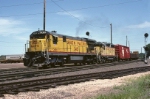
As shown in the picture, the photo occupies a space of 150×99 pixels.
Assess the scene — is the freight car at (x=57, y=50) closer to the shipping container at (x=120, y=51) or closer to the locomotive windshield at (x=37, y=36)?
the locomotive windshield at (x=37, y=36)

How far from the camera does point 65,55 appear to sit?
2741cm

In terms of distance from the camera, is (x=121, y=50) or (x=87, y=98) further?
(x=121, y=50)

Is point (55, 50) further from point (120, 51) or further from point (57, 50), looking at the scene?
point (120, 51)

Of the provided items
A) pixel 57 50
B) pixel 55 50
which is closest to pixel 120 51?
pixel 57 50

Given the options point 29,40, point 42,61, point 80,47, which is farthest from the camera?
point 80,47

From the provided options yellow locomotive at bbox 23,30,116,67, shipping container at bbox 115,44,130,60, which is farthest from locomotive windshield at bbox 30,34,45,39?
shipping container at bbox 115,44,130,60

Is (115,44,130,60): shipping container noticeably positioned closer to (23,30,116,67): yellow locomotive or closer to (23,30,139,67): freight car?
(23,30,139,67): freight car

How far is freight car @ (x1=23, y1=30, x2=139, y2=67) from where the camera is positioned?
23922 millimetres

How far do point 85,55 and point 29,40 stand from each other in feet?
31.4

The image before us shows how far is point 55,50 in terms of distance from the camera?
2550cm

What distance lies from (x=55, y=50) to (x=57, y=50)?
44 centimetres

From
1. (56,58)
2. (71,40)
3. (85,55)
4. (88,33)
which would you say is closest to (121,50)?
(88,33)

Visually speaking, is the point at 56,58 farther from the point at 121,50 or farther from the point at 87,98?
the point at 121,50

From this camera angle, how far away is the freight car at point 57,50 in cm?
2392
